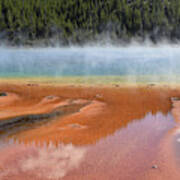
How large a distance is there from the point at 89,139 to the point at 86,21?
325 ft

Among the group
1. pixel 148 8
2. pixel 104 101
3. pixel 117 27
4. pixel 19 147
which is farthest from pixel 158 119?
pixel 148 8

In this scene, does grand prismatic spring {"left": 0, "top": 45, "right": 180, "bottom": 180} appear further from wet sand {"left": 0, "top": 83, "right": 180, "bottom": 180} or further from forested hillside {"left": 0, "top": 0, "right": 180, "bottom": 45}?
forested hillside {"left": 0, "top": 0, "right": 180, "bottom": 45}

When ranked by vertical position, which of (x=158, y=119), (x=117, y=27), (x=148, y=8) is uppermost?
(x=148, y=8)

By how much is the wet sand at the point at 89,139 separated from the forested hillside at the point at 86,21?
85538 mm

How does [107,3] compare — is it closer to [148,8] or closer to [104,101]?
[148,8]

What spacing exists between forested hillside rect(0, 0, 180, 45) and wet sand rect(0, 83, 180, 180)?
85.5 m

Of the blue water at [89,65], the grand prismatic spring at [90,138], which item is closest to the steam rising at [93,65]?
the blue water at [89,65]

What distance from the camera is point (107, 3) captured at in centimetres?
10606

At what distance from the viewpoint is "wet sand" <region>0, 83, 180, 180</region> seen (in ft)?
16.9

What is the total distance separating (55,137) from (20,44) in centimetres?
8931

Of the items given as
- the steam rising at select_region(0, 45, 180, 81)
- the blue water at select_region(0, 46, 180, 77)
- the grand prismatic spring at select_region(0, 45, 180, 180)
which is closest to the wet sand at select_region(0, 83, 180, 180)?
the grand prismatic spring at select_region(0, 45, 180, 180)

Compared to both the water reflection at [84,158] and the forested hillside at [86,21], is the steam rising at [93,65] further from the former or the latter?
the water reflection at [84,158]

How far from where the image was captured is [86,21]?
332 feet

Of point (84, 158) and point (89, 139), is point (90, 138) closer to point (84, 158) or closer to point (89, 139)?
point (89, 139)
